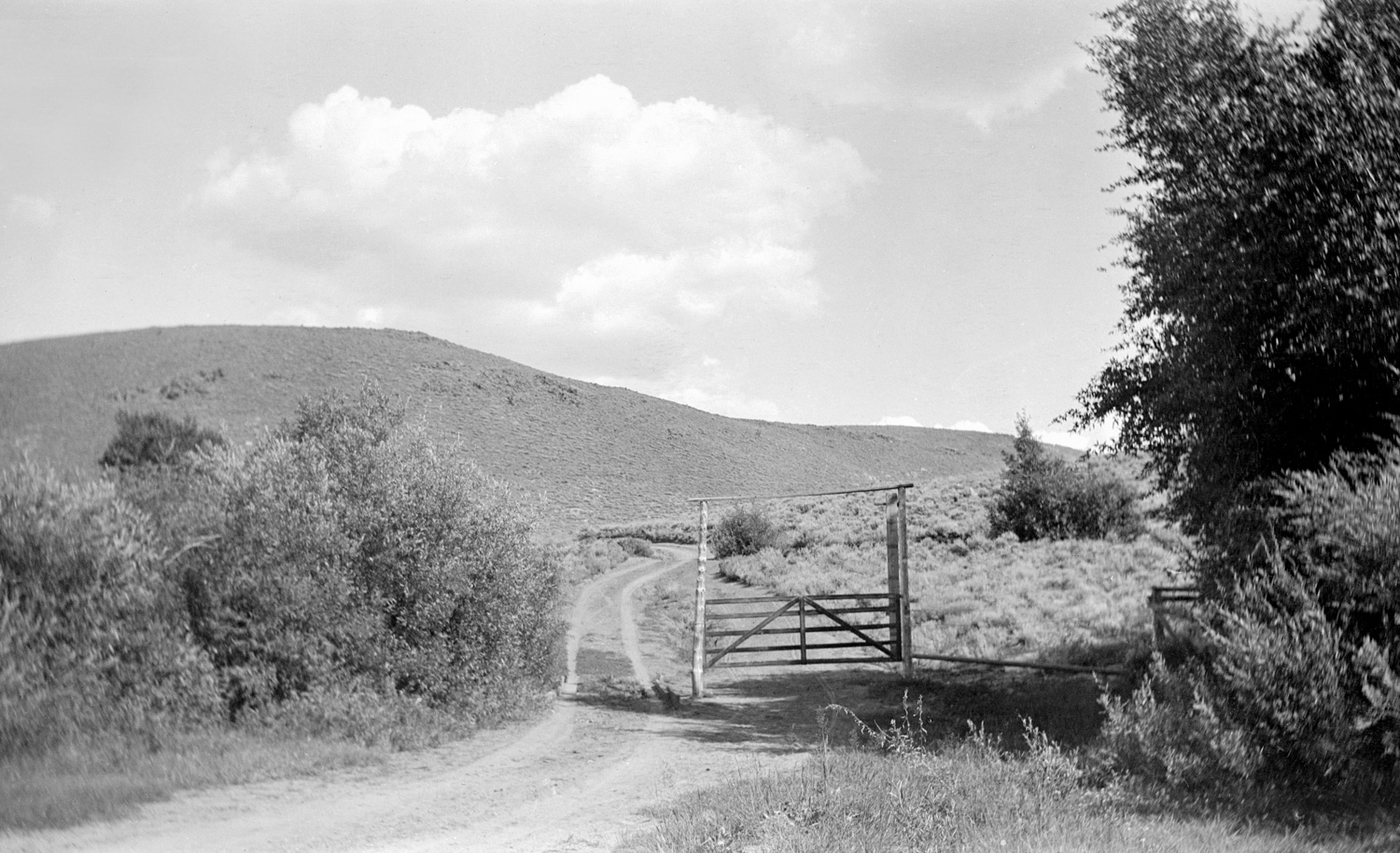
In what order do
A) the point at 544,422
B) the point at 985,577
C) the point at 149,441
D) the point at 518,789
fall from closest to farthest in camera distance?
1. the point at 518,789
2. the point at 149,441
3. the point at 985,577
4. the point at 544,422

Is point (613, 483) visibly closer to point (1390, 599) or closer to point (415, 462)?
point (415, 462)

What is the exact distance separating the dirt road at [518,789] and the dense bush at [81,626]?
1858mm

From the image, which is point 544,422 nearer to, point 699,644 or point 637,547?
point 637,547

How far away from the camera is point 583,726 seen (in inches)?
622

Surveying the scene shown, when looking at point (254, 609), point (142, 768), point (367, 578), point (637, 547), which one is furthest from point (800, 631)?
point (637, 547)

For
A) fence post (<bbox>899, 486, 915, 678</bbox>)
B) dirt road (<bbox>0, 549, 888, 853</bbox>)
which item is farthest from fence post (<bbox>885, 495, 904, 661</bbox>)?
dirt road (<bbox>0, 549, 888, 853</bbox>)

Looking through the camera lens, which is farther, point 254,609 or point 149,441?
point 149,441

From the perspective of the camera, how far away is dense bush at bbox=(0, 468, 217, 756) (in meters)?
10.9

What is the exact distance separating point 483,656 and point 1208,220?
11.6 metres

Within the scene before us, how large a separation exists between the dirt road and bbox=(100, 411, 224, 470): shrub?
6.01 meters

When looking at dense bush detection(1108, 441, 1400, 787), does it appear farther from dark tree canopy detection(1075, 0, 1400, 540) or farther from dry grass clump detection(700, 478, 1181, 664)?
dry grass clump detection(700, 478, 1181, 664)

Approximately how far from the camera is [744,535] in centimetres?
5047

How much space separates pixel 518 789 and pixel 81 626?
5.28 metres

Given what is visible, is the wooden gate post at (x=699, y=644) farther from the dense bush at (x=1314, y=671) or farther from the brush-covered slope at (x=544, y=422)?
the brush-covered slope at (x=544, y=422)
